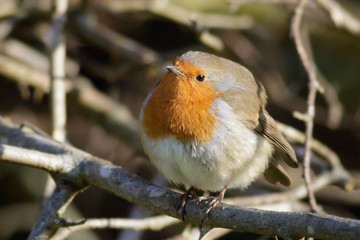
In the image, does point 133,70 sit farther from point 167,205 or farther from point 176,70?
point 167,205

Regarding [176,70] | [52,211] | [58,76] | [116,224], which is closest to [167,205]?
[116,224]

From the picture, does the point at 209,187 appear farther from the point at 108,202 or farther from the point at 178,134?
the point at 108,202

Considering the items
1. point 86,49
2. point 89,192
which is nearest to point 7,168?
point 89,192

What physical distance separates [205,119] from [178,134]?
173mm

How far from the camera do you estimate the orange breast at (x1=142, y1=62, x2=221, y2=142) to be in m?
2.80

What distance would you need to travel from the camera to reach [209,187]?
9.79 ft

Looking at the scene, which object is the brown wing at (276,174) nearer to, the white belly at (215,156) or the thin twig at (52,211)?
the white belly at (215,156)

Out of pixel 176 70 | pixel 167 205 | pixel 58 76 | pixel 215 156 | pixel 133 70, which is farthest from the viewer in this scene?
pixel 133 70

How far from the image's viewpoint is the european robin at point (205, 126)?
278cm

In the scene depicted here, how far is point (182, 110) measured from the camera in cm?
284

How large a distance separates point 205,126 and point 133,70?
2053 mm

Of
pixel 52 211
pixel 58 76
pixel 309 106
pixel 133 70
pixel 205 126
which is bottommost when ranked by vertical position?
pixel 52 211

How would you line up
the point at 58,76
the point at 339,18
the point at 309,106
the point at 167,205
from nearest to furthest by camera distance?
the point at 167,205 → the point at 309,106 → the point at 58,76 → the point at 339,18

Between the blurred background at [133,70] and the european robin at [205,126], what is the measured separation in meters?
1.22
